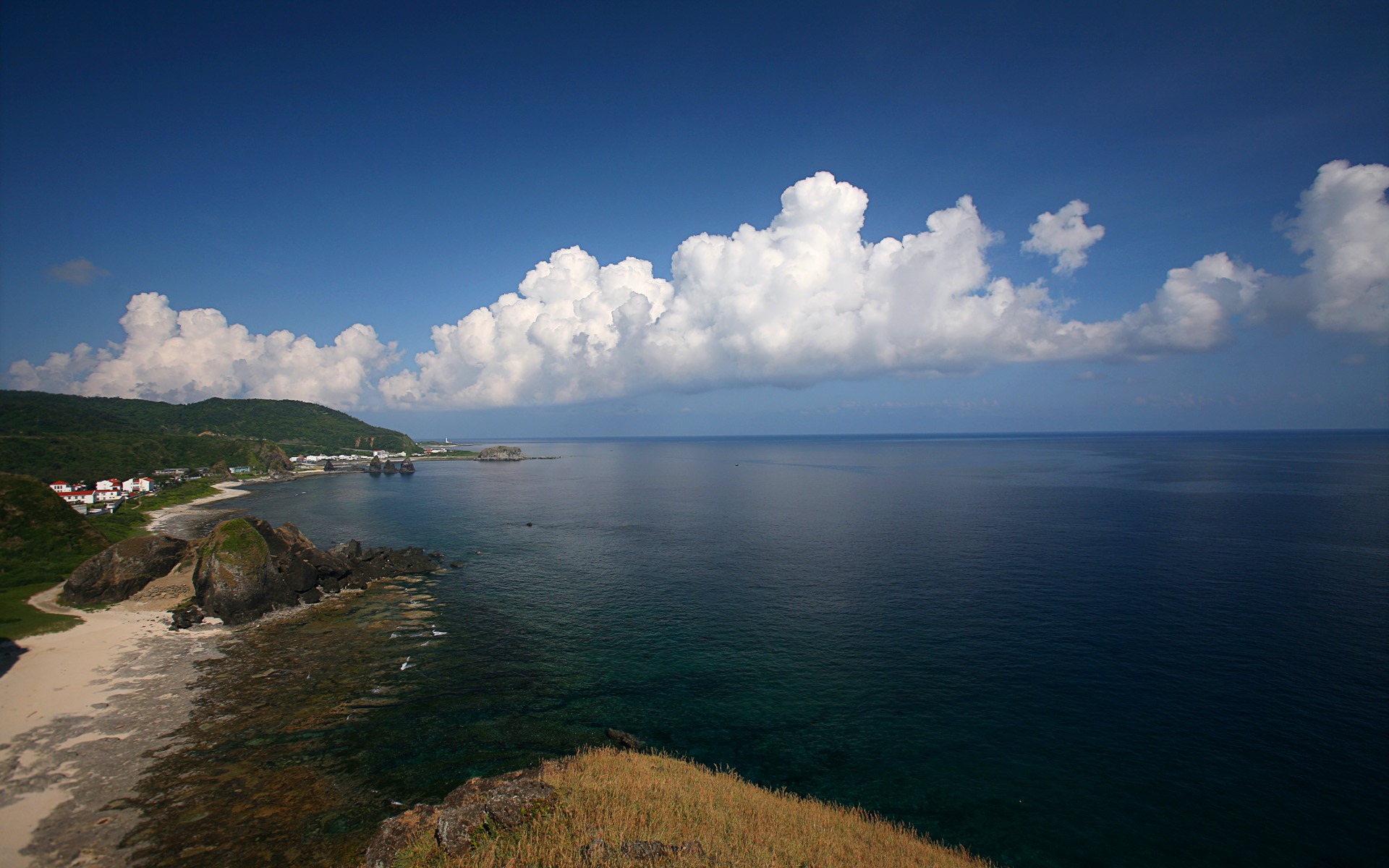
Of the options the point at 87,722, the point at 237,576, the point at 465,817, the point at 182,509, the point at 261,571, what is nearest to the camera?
the point at 465,817

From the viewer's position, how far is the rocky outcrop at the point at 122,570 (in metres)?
50.7

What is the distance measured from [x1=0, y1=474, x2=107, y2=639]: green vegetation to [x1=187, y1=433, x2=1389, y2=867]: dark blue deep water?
2640 centimetres

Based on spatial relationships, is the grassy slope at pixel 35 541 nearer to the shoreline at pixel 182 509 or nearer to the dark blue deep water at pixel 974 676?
the shoreline at pixel 182 509

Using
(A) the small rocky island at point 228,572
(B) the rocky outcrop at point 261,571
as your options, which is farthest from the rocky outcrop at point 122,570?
(B) the rocky outcrop at point 261,571

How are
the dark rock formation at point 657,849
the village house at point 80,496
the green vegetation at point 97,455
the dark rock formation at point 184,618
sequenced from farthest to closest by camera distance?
the green vegetation at point 97,455
the village house at point 80,496
the dark rock formation at point 184,618
the dark rock formation at point 657,849

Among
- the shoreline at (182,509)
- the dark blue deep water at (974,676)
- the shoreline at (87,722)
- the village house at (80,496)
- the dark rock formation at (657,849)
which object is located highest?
the village house at (80,496)

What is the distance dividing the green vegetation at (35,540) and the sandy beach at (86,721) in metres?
5.64

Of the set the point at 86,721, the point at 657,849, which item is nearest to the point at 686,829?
the point at 657,849

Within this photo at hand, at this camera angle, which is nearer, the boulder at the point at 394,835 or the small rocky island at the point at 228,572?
the boulder at the point at 394,835

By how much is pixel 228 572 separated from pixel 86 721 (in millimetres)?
20840

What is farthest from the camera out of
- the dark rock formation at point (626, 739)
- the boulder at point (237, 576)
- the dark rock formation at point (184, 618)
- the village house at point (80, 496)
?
the village house at point (80, 496)

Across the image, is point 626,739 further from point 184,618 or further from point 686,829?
point 184,618

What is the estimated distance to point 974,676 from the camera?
38125 mm

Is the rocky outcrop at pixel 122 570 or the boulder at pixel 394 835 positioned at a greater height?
the rocky outcrop at pixel 122 570
